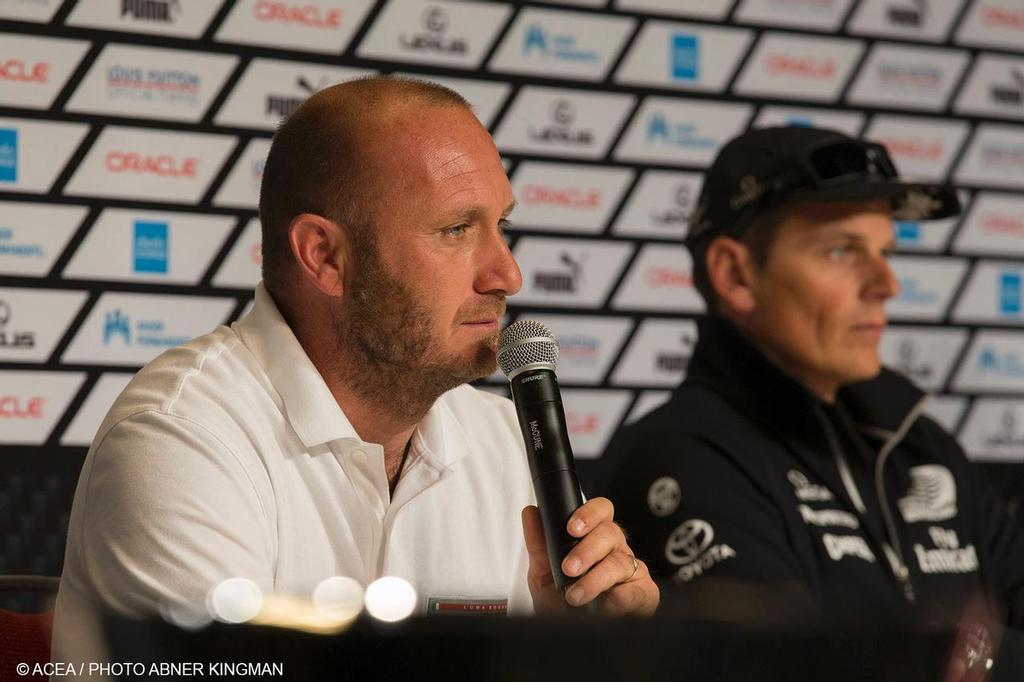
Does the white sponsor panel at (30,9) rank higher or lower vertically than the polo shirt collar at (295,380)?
higher

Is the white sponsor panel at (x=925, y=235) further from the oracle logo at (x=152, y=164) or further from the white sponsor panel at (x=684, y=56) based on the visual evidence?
the oracle logo at (x=152, y=164)

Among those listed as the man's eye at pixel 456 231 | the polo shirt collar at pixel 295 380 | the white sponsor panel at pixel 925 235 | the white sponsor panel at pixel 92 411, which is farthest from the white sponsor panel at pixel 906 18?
the polo shirt collar at pixel 295 380

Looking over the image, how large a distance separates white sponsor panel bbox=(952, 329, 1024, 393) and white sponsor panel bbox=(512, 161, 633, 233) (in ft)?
3.39

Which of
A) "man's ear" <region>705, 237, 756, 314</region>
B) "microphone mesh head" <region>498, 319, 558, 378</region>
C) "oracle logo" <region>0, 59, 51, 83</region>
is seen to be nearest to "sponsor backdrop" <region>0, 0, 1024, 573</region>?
"oracle logo" <region>0, 59, 51, 83</region>

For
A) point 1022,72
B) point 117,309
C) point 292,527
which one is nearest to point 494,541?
point 292,527

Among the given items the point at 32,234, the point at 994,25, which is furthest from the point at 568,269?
the point at 994,25

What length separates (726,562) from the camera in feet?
5.21

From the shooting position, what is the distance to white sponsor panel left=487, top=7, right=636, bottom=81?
275 centimetres

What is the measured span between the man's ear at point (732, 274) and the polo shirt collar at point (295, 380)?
2.64ft

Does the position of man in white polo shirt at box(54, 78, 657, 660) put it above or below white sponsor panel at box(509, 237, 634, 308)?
below

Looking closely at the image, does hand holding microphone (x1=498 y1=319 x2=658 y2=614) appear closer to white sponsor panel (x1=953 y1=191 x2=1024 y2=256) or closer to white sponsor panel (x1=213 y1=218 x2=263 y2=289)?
white sponsor panel (x1=213 y1=218 x2=263 y2=289)

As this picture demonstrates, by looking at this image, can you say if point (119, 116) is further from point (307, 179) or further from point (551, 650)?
point (551, 650)

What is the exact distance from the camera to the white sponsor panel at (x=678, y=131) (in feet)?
9.40

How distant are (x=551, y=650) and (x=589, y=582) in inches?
22.6
